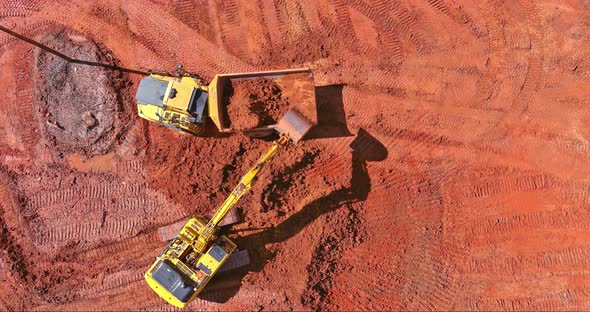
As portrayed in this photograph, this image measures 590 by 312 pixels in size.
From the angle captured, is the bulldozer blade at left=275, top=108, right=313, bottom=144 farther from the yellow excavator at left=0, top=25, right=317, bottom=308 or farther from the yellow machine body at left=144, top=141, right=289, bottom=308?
the yellow machine body at left=144, top=141, right=289, bottom=308

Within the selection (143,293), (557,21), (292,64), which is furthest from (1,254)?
(557,21)

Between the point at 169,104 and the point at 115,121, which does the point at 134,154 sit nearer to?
the point at 115,121

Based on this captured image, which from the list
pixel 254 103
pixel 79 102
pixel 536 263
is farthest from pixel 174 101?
pixel 536 263

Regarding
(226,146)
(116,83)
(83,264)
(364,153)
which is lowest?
(83,264)

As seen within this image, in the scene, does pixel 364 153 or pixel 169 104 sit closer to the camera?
pixel 169 104

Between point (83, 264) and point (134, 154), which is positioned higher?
point (134, 154)

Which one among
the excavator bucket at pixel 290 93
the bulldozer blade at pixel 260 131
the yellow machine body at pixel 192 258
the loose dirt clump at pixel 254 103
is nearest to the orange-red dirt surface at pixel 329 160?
the bulldozer blade at pixel 260 131

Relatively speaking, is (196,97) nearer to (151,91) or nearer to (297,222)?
(151,91)
